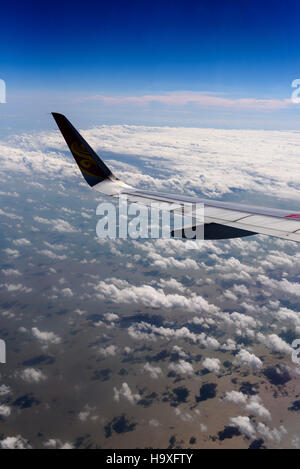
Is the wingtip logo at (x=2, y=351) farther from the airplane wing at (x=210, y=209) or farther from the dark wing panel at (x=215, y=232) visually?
the dark wing panel at (x=215, y=232)

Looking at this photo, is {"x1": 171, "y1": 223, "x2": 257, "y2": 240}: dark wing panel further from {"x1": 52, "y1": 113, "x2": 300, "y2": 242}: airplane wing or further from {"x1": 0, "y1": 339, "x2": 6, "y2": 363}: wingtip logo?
{"x1": 0, "y1": 339, "x2": 6, "y2": 363}: wingtip logo

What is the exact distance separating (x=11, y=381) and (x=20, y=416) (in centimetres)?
1778

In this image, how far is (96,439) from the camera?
57969 mm

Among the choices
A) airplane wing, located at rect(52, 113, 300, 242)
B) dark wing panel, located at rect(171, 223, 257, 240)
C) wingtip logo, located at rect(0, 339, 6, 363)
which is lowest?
wingtip logo, located at rect(0, 339, 6, 363)

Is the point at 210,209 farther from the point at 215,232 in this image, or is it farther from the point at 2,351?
the point at 2,351

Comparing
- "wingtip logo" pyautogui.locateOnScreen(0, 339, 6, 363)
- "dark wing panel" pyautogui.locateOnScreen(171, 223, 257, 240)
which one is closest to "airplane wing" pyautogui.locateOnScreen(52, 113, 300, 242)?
"dark wing panel" pyautogui.locateOnScreen(171, 223, 257, 240)

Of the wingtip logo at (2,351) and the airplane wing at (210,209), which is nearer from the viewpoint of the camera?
the airplane wing at (210,209)

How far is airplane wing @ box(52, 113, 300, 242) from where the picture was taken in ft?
17.9

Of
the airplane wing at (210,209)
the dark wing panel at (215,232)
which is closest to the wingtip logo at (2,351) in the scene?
the airplane wing at (210,209)

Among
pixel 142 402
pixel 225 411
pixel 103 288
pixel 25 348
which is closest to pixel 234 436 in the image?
pixel 225 411

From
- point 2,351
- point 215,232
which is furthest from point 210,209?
point 2,351

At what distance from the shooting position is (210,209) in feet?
24.1

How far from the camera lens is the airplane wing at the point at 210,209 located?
5.46m

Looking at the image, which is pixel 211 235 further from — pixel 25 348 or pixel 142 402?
pixel 25 348
